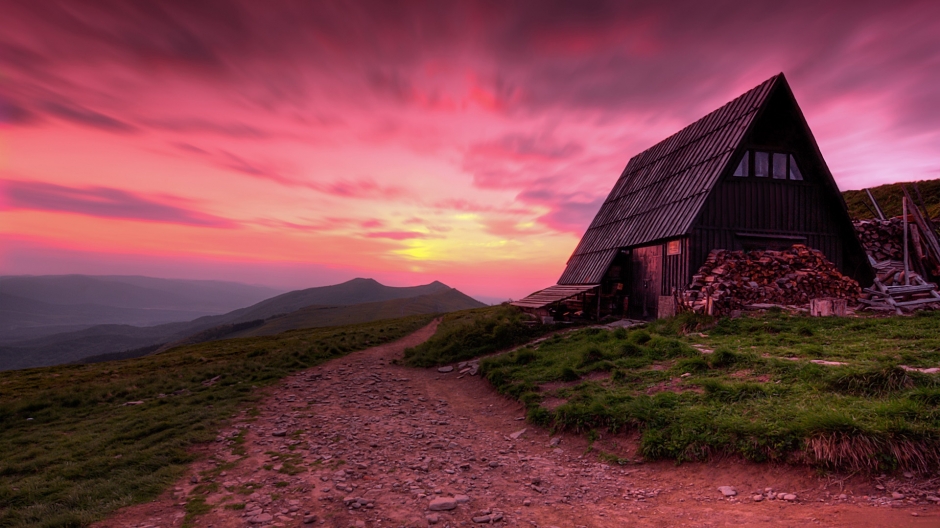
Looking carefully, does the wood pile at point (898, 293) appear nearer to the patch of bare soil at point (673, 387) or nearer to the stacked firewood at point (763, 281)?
the stacked firewood at point (763, 281)

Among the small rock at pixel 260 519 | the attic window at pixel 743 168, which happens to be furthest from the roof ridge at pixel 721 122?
the small rock at pixel 260 519

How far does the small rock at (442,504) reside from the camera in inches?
252

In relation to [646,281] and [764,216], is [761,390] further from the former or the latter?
[764,216]

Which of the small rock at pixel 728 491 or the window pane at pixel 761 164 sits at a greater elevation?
the window pane at pixel 761 164

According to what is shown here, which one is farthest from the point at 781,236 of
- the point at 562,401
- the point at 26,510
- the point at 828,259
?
the point at 26,510

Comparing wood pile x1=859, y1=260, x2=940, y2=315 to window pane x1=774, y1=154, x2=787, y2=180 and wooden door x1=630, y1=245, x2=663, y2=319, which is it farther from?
wooden door x1=630, y1=245, x2=663, y2=319

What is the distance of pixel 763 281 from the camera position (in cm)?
1873

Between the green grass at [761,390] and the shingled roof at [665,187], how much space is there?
25.2ft

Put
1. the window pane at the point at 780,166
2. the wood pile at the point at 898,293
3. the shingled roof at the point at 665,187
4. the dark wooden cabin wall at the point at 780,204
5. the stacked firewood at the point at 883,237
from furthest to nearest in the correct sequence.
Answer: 1. the stacked firewood at the point at 883,237
2. the window pane at the point at 780,166
3. the shingled roof at the point at 665,187
4. the dark wooden cabin wall at the point at 780,204
5. the wood pile at the point at 898,293

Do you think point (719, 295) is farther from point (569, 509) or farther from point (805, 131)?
point (569, 509)

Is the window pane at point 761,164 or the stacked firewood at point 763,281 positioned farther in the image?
the window pane at point 761,164

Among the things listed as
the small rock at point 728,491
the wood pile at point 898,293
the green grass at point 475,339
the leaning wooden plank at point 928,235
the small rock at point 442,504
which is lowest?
the small rock at point 442,504

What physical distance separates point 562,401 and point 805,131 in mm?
19262

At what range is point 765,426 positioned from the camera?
7.20 meters
